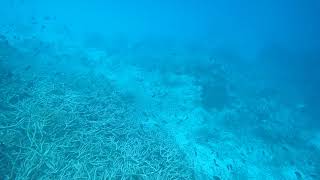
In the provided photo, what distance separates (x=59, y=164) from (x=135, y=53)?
53.1 ft

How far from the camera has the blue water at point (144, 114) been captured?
614cm

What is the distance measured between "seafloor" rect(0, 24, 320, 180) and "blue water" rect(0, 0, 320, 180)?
4cm

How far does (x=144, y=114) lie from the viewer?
1051 cm

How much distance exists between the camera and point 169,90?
1437 centimetres

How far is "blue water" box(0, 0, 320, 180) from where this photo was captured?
242 inches

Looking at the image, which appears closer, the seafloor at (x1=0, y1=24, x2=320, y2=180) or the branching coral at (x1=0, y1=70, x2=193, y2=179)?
the branching coral at (x1=0, y1=70, x2=193, y2=179)

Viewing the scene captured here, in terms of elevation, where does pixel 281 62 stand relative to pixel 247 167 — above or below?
below

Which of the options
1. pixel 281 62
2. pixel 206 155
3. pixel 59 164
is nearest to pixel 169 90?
pixel 206 155

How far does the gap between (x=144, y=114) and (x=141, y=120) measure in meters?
0.82

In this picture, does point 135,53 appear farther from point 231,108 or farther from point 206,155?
point 206,155

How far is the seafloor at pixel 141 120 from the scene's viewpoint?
6066mm

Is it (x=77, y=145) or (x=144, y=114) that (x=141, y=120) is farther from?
(x=77, y=145)

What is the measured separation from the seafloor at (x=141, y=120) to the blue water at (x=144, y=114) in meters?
0.04

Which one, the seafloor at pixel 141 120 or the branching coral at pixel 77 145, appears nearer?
the branching coral at pixel 77 145
